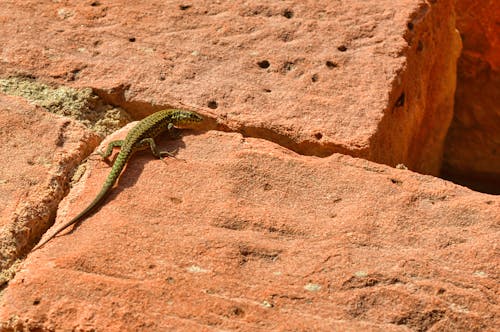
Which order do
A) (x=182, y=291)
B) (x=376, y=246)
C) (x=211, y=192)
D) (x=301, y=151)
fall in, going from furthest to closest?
(x=301, y=151) → (x=211, y=192) → (x=376, y=246) → (x=182, y=291)

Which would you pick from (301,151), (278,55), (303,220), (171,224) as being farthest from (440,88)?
(171,224)

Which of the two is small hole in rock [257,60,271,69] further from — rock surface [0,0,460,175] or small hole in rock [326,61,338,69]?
small hole in rock [326,61,338,69]

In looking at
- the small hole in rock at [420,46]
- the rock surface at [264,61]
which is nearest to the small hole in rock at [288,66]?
the rock surface at [264,61]

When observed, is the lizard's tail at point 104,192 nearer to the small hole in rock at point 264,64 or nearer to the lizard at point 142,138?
the lizard at point 142,138

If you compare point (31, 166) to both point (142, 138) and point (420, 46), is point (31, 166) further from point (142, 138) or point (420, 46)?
point (420, 46)

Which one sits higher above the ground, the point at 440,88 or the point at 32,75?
the point at 32,75

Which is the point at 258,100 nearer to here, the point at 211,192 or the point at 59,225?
the point at 211,192
